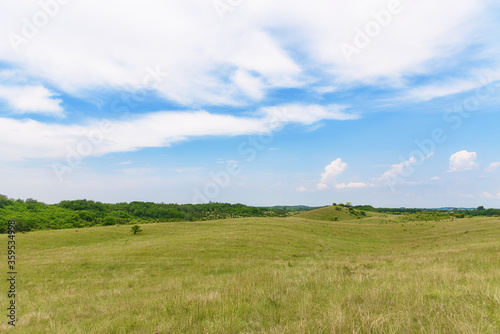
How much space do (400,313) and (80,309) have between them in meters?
9.48

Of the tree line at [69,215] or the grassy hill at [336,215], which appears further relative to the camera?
the grassy hill at [336,215]

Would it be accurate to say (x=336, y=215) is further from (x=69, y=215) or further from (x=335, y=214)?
(x=69, y=215)

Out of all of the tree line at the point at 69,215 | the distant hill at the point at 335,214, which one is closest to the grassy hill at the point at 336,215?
the distant hill at the point at 335,214

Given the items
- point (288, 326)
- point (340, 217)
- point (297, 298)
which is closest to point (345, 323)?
point (288, 326)

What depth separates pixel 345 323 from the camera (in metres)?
4.38

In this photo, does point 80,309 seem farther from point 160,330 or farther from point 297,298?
point 297,298

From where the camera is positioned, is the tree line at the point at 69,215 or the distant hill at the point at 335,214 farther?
the distant hill at the point at 335,214

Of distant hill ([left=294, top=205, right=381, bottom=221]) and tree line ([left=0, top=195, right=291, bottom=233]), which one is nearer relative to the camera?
tree line ([left=0, top=195, right=291, bottom=233])

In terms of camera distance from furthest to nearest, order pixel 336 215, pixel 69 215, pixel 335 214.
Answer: pixel 69 215 → pixel 335 214 → pixel 336 215

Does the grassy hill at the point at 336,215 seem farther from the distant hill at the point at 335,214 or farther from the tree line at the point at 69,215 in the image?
the tree line at the point at 69,215

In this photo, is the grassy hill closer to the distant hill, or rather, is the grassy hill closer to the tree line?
the distant hill

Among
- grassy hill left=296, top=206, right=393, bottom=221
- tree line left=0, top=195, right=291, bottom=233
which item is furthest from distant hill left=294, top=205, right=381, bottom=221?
tree line left=0, top=195, right=291, bottom=233

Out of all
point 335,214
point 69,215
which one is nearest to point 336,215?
point 335,214

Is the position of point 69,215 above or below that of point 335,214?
below
